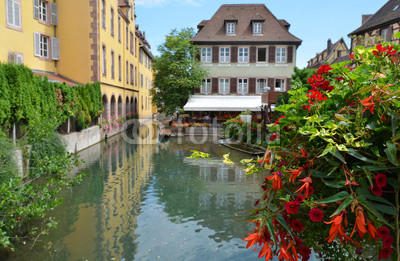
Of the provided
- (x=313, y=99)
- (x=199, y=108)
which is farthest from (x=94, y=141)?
(x=313, y=99)

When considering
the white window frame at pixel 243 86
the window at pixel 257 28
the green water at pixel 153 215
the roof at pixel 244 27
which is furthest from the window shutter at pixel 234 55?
the green water at pixel 153 215

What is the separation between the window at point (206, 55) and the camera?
29.5 metres

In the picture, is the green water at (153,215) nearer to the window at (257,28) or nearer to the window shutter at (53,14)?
the window shutter at (53,14)

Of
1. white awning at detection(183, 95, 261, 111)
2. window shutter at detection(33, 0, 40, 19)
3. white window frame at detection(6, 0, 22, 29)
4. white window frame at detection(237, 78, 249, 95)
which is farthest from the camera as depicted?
white window frame at detection(237, 78, 249, 95)

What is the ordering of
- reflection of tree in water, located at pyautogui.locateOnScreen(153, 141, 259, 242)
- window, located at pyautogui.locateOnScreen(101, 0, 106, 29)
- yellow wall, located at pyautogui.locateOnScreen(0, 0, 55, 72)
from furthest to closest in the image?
window, located at pyautogui.locateOnScreen(101, 0, 106, 29) < yellow wall, located at pyautogui.locateOnScreen(0, 0, 55, 72) < reflection of tree in water, located at pyautogui.locateOnScreen(153, 141, 259, 242)

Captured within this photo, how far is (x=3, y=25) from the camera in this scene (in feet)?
49.4

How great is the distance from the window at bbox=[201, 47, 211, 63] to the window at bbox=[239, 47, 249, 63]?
2.84 m

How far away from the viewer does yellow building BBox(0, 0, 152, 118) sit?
16.1 m

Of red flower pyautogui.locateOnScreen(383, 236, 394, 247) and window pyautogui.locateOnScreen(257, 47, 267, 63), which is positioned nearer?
red flower pyautogui.locateOnScreen(383, 236, 394, 247)

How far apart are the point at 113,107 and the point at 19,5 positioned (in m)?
10.2

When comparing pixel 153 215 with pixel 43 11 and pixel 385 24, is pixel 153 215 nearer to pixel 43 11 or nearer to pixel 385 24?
pixel 43 11

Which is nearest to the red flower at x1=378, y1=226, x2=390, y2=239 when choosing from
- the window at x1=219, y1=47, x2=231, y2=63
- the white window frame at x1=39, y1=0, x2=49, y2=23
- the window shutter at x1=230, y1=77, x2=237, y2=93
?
the white window frame at x1=39, y1=0, x2=49, y2=23

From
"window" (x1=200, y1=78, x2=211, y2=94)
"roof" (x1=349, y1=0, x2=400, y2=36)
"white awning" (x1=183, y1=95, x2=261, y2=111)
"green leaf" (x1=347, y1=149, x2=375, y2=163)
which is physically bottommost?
"green leaf" (x1=347, y1=149, x2=375, y2=163)

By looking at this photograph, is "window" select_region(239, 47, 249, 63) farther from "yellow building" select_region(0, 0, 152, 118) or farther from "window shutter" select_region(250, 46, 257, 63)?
"yellow building" select_region(0, 0, 152, 118)
